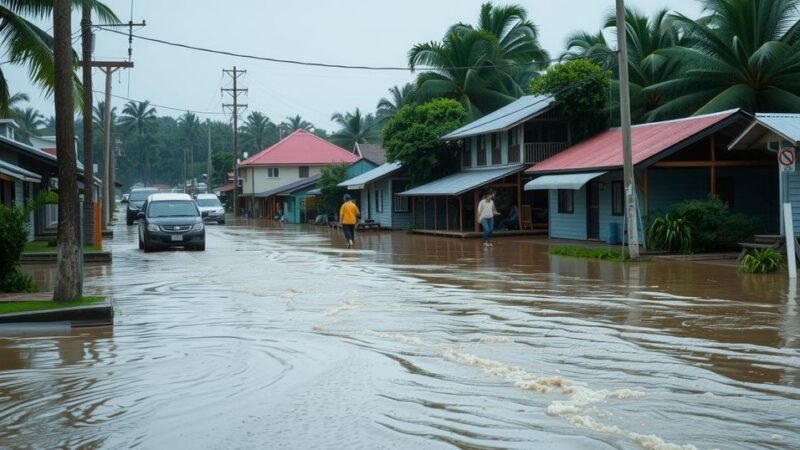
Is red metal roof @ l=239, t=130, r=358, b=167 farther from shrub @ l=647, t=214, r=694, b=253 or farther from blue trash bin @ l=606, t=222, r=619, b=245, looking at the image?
shrub @ l=647, t=214, r=694, b=253

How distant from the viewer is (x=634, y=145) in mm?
27531

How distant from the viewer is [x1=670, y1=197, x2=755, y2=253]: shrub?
912 inches

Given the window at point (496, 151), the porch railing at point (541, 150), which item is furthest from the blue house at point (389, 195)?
the porch railing at point (541, 150)

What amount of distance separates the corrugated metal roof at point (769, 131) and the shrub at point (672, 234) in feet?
7.83

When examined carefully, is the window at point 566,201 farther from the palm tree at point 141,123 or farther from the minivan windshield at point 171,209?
the palm tree at point 141,123

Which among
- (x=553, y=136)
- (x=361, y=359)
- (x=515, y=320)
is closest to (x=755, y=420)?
(x=361, y=359)

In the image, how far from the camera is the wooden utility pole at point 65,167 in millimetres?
13461

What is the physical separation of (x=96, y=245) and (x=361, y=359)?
19.4 metres

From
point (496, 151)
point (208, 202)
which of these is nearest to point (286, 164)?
point (208, 202)

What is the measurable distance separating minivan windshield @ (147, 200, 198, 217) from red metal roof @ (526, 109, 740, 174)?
470 inches

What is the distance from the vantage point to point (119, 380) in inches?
351

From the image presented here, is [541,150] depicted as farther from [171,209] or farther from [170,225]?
[170,225]

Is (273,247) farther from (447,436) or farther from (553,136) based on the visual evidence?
(447,436)

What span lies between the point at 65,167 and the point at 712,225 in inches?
639
